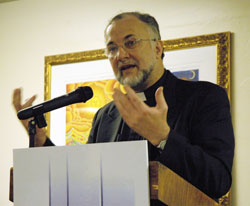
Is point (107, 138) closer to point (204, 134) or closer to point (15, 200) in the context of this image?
point (204, 134)

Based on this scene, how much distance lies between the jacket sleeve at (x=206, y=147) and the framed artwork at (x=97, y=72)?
49.7 inches

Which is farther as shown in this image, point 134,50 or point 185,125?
point 134,50

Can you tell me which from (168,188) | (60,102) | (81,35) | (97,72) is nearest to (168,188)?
(168,188)

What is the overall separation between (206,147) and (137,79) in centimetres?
47

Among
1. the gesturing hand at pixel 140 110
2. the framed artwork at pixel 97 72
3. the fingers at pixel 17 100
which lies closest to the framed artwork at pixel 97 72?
the framed artwork at pixel 97 72

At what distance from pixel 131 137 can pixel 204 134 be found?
0.41 metres

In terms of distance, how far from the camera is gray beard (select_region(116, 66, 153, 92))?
1479mm

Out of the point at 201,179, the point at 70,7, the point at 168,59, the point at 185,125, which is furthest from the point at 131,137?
the point at 70,7

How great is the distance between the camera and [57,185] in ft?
2.74

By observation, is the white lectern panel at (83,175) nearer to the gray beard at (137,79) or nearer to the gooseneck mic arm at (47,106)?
the gooseneck mic arm at (47,106)

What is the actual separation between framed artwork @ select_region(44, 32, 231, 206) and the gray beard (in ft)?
3.53

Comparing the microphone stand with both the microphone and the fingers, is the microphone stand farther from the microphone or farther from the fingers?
the fingers

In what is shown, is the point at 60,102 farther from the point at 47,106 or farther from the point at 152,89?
the point at 152,89

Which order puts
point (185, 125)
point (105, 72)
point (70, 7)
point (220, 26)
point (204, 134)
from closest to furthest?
point (204, 134)
point (185, 125)
point (220, 26)
point (105, 72)
point (70, 7)
